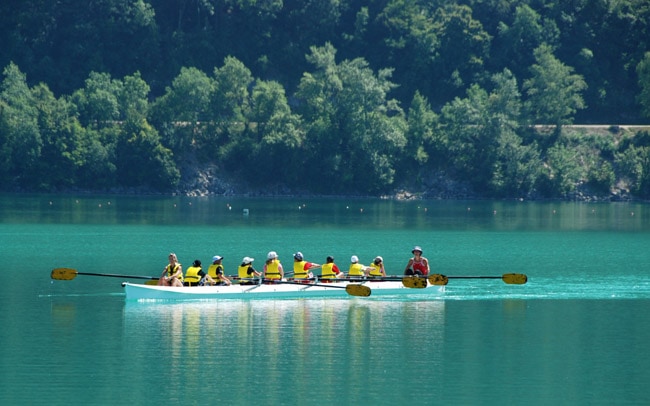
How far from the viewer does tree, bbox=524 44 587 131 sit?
126m

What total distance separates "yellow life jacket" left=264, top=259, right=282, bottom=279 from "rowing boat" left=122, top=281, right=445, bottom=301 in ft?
1.39

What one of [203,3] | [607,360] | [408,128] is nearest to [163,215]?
[408,128]

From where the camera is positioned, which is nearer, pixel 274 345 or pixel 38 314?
pixel 274 345

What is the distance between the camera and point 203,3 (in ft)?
459

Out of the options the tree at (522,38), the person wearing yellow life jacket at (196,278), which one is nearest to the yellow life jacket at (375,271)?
the person wearing yellow life jacket at (196,278)

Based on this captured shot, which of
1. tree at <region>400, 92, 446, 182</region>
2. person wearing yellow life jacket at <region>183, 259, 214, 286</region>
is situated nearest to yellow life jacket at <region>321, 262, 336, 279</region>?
person wearing yellow life jacket at <region>183, 259, 214, 286</region>

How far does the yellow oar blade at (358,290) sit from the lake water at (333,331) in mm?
711

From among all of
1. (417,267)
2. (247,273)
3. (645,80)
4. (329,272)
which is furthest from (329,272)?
(645,80)

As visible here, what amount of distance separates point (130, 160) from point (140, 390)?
304 feet

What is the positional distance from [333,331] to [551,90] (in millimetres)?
89054

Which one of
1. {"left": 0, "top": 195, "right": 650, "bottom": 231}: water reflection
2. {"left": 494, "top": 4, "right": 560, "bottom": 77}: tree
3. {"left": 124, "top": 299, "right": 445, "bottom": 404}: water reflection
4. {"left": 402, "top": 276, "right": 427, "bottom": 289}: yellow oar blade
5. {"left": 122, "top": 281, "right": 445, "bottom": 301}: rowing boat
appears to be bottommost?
{"left": 124, "top": 299, "right": 445, "bottom": 404}: water reflection

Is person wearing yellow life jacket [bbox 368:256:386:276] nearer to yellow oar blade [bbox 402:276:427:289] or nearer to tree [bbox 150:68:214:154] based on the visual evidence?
yellow oar blade [bbox 402:276:427:289]

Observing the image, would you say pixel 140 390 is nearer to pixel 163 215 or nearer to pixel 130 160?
pixel 163 215

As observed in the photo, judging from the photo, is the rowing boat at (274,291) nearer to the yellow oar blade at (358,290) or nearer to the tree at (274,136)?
the yellow oar blade at (358,290)
